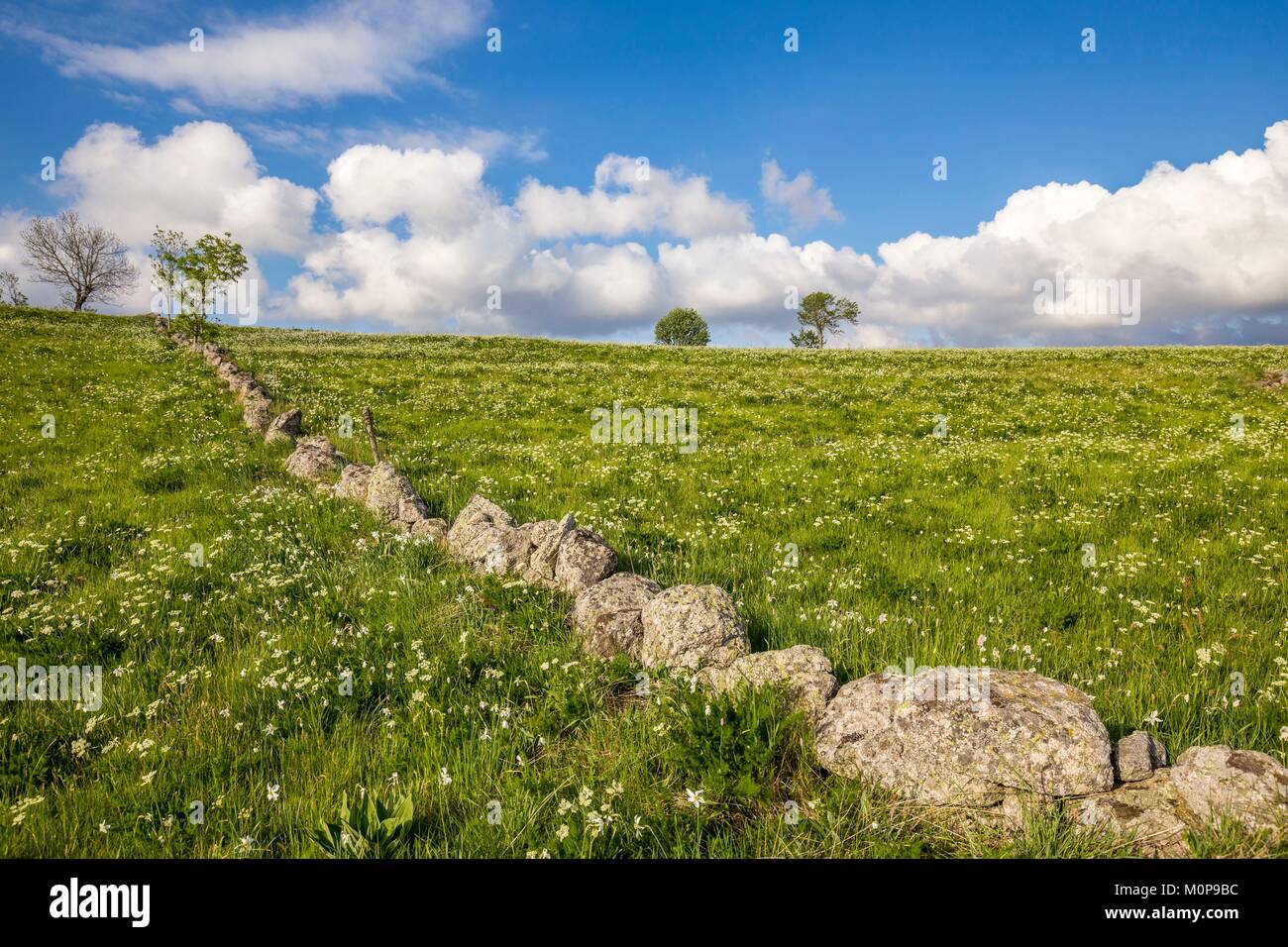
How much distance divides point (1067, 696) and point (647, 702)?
10.7ft

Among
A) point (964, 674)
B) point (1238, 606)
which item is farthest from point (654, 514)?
point (1238, 606)

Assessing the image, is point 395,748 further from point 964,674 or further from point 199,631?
point 964,674

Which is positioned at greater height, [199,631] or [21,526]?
[21,526]

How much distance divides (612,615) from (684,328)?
438 feet

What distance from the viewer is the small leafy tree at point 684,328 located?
444 ft

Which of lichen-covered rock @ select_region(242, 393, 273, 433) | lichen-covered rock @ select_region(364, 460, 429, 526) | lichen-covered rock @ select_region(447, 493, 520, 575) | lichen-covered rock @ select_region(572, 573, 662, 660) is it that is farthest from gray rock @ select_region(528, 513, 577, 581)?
lichen-covered rock @ select_region(242, 393, 273, 433)

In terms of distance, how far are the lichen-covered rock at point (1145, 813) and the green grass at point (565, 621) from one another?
162 mm

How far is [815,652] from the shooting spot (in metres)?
5.44

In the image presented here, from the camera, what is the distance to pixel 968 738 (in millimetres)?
4242

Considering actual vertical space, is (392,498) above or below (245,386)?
below

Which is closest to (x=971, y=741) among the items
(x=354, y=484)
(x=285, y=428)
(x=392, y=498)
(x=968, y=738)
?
(x=968, y=738)

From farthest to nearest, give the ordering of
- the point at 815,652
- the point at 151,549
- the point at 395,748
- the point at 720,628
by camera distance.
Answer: the point at 151,549, the point at 720,628, the point at 815,652, the point at 395,748

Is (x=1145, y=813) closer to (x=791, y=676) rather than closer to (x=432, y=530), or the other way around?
(x=791, y=676)
